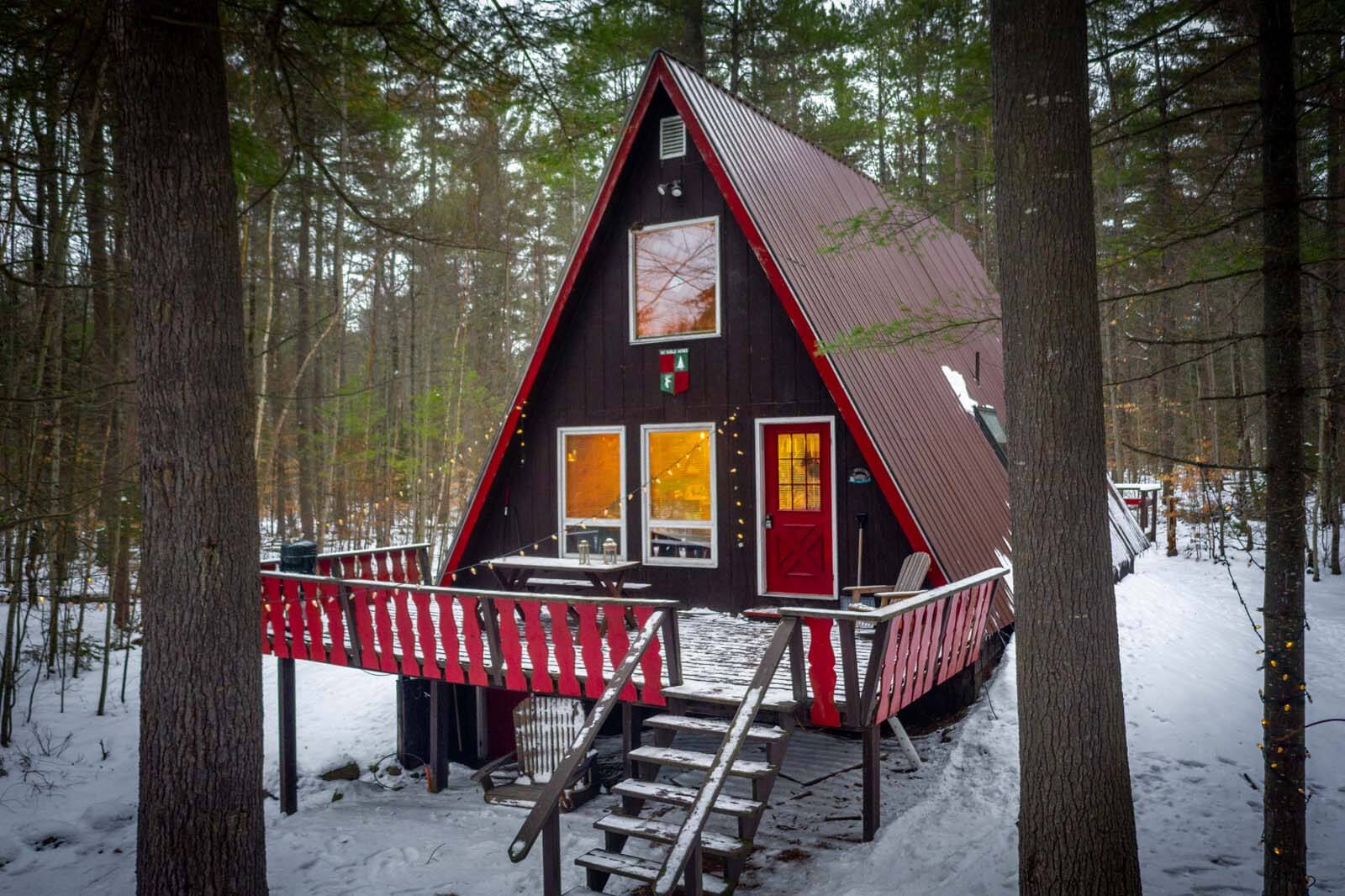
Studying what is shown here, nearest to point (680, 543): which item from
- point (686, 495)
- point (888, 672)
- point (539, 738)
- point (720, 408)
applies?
point (686, 495)

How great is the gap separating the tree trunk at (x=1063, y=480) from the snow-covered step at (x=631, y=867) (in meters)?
1.72

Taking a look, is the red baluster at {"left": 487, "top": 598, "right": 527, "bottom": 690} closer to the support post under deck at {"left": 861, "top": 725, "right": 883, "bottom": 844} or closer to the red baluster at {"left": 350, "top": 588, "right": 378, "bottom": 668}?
the red baluster at {"left": 350, "top": 588, "right": 378, "bottom": 668}

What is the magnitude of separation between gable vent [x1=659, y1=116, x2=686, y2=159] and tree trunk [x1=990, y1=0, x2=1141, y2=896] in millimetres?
5697

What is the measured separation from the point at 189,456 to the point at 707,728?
138 inches

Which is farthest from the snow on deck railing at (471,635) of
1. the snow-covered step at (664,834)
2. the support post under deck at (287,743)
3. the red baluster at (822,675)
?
the snow-covered step at (664,834)

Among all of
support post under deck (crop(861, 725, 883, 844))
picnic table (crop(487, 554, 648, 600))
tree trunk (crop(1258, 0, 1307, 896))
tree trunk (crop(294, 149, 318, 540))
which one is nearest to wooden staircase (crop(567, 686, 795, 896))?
support post under deck (crop(861, 725, 883, 844))

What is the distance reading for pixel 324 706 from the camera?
11.6m

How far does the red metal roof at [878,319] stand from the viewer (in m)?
8.48

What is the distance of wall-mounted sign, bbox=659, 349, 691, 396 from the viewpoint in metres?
9.80

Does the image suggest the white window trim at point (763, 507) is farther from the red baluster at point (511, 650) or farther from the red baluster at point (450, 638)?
the red baluster at point (450, 638)

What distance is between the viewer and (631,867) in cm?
511

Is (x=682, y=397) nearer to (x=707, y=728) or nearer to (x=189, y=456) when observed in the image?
(x=707, y=728)

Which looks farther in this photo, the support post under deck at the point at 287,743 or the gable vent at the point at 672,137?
the gable vent at the point at 672,137

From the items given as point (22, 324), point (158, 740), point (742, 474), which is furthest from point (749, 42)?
point (158, 740)
